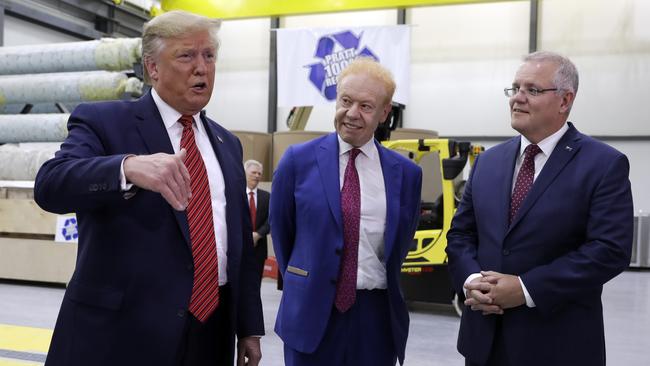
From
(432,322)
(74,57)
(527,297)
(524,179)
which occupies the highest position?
(74,57)

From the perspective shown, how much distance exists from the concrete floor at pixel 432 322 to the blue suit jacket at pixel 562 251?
252 centimetres

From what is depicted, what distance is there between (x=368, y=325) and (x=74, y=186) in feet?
3.80

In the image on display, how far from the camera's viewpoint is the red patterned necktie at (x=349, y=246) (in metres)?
2.11

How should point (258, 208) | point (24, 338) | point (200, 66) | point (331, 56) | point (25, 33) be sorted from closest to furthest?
point (200, 66)
point (24, 338)
point (258, 208)
point (331, 56)
point (25, 33)

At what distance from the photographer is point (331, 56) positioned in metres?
10.1

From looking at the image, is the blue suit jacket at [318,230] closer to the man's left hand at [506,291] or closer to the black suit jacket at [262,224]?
the man's left hand at [506,291]

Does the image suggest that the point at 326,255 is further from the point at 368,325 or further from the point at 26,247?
the point at 26,247

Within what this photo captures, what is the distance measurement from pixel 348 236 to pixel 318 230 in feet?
0.36

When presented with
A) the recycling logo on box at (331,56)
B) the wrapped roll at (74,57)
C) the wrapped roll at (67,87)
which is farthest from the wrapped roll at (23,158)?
the recycling logo on box at (331,56)

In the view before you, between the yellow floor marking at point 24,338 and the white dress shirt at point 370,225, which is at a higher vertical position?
the white dress shirt at point 370,225

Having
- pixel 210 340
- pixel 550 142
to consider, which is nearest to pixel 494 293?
pixel 550 142

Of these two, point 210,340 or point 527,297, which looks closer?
point 210,340

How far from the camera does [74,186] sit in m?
1.38

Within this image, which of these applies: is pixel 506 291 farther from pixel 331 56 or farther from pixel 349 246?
pixel 331 56
